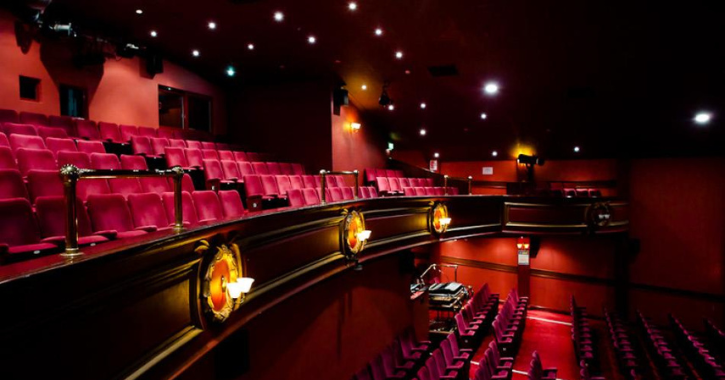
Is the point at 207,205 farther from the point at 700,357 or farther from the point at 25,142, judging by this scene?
the point at 700,357

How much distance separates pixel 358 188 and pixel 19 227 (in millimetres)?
3516

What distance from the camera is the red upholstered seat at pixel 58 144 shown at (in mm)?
3674

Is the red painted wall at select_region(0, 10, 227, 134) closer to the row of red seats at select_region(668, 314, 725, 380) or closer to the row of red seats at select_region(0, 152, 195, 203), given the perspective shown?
the row of red seats at select_region(0, 152, 195, 203)

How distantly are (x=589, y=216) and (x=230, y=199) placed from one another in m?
5.53

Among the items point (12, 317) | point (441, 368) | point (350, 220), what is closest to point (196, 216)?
point (350, 220)

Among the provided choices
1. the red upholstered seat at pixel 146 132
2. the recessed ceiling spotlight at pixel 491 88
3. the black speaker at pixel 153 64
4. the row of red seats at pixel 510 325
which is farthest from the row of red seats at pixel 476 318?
the black speaker at pixel 153 64

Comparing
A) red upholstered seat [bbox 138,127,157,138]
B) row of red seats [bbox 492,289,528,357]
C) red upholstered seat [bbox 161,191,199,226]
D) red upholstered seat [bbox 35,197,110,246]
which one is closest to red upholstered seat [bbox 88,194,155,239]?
red upholstered seat [bbox 35,197,110,246]

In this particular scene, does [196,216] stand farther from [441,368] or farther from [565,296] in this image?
[565,296]

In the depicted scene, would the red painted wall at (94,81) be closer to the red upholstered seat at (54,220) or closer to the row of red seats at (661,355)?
the red upholstered seat at (54,220)

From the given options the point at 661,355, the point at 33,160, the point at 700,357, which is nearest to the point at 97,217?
the point at 33,160

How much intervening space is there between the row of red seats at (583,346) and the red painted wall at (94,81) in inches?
238

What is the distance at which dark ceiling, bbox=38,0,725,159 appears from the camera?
4.54 meters

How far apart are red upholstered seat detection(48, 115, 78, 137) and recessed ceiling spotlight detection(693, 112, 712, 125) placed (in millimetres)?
7230

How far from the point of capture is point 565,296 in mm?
7777
